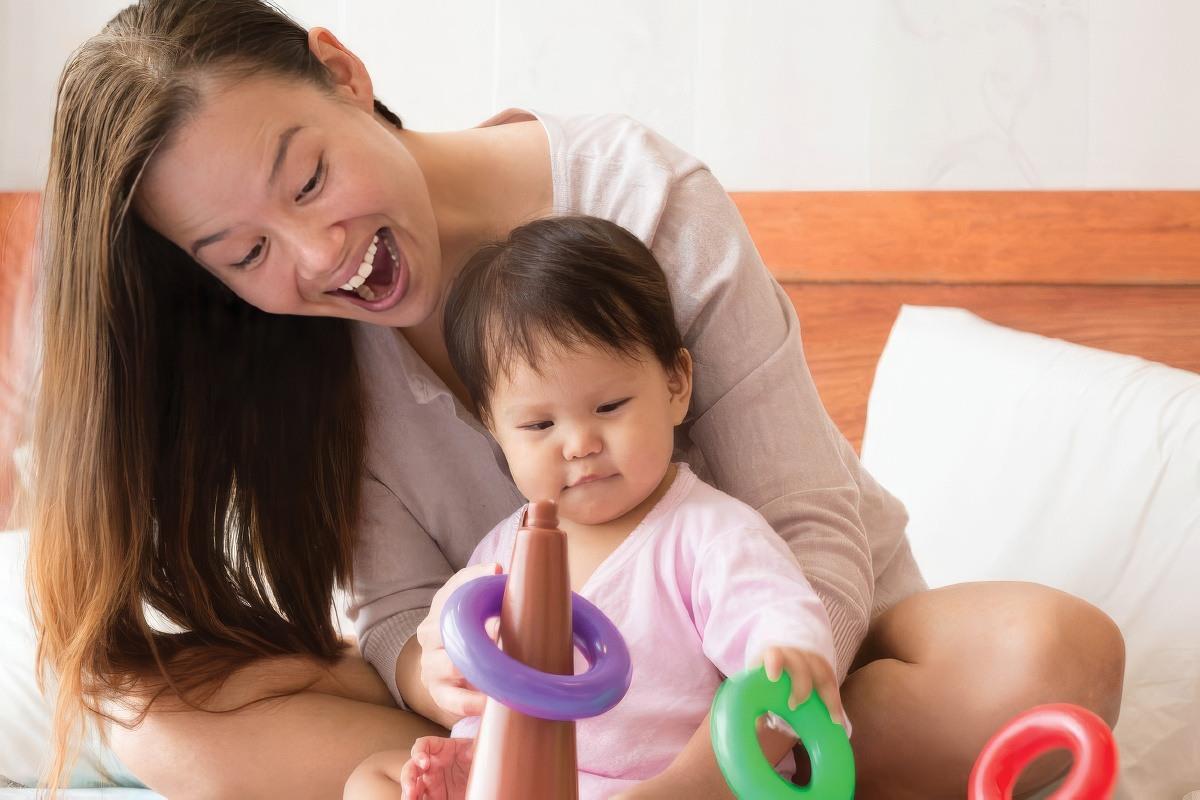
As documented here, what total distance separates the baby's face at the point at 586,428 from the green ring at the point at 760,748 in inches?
11.2

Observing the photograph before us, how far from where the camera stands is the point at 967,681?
38.2 inches

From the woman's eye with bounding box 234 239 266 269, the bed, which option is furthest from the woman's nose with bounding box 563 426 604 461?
the bed

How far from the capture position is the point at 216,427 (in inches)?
49.0

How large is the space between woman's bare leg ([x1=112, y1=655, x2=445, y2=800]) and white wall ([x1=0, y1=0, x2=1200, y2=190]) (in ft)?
3.27

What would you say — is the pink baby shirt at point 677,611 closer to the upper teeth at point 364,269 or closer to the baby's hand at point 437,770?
the baby's hand at point 437,770

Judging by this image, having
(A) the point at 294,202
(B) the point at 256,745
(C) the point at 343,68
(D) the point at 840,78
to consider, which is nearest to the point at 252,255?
(A) the point at 294,202

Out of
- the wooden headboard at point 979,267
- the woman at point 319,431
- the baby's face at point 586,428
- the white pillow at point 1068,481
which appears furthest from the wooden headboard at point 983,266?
the baby's face at point 586,428

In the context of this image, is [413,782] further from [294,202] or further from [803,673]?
[294,202]

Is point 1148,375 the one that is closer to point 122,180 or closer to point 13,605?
point 122,180

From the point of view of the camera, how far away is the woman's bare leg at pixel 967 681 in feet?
3.07

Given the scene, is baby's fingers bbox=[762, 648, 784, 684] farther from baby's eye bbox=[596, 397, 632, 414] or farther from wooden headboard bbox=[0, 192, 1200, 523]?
wooden headboard bbox=[0, 192, 1200, 523]

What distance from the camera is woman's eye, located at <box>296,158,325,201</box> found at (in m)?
1.03

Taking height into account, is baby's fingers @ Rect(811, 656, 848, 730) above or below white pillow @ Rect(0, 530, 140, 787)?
above

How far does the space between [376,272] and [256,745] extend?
0.45 m
